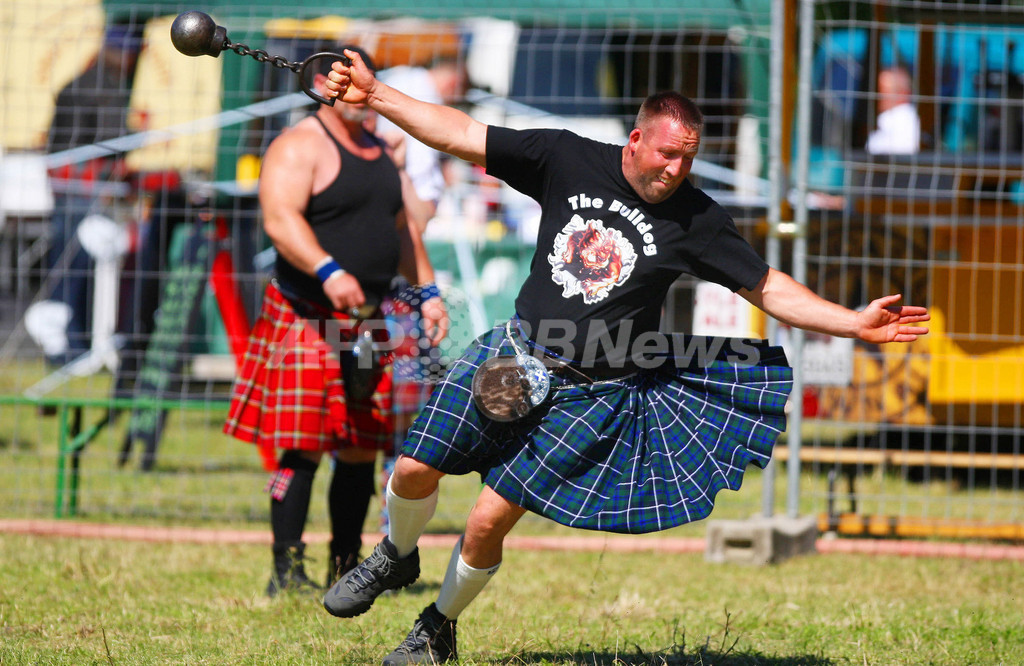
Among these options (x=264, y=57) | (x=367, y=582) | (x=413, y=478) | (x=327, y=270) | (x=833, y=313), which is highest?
(x=264, y=57)

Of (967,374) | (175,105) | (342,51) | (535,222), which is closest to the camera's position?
(342,51)

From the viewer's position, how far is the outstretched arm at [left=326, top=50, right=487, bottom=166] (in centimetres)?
279

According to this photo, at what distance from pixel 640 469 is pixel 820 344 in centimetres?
307

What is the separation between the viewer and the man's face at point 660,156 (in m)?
2.72

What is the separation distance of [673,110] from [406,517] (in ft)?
3.89

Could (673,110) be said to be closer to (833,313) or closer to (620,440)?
(833,313)

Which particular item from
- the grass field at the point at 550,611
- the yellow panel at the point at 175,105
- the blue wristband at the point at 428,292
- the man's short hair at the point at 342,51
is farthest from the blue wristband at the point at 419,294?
the yellow panel at the point at 175,105

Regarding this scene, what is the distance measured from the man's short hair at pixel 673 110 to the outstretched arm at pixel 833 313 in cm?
43

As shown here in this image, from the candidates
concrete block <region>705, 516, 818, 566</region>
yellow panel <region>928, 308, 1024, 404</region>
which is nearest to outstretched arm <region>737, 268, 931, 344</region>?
concrete block <region>705, 516, 818, 566</region>

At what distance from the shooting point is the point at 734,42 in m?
7.42

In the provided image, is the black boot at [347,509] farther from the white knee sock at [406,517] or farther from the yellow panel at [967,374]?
the yellow panel at [967,374]

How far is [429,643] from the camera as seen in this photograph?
113 inches

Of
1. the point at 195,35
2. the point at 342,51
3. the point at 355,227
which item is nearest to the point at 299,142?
the point at 355,227

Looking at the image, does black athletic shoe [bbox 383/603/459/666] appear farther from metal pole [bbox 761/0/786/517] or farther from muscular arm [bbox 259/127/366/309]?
metal pole [bbox 761/0/786/517]
